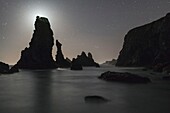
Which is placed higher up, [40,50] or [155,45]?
[155,45]

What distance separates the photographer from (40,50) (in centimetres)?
17862

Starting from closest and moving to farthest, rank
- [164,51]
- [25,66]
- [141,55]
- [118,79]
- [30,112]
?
[30,112]
[118,79]
[164,51]
[25,66]
[141,55]

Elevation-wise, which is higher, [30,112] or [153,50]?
[153,50]

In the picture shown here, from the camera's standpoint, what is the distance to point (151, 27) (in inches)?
7520

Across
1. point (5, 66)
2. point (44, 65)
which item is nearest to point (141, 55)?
point (44, 65)

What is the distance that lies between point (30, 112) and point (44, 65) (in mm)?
151590

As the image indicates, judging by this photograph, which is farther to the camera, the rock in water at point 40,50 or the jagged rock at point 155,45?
the rock in water at point 40,50

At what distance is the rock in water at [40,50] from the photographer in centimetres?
16800

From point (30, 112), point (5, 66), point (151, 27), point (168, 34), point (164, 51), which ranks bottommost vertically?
point (30, 112)

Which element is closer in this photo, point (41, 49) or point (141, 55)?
point (41, 49)

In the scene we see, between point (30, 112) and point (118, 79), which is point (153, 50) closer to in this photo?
point (118, 79)

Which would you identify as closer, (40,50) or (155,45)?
(40,50)

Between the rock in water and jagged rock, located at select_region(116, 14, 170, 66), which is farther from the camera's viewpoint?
the rock in water

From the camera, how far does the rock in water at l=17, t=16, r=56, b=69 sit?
551ft
